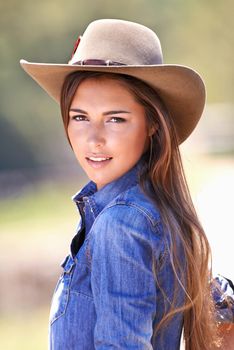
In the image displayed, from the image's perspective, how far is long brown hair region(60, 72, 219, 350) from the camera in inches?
80.1

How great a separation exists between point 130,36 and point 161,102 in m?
0.17

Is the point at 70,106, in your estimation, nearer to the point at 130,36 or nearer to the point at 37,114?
the point at 130,36

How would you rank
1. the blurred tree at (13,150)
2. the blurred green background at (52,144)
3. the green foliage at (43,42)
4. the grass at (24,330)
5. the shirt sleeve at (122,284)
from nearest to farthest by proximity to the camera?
the shirt sleeve at (122,284)
the grass at (24,330)
the blurred green background at (52,144)
the blurred tree at (13,150)
the green foliage at (43,42)

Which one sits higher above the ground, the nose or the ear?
the ear

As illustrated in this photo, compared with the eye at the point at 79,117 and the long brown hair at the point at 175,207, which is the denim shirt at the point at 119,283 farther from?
the eye at the point at 79,117

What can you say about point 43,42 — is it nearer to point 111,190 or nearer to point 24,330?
point 24,330

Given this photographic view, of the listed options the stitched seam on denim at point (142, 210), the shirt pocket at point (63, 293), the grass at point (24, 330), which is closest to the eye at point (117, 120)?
the stitched seam on denim at point (142, 210)

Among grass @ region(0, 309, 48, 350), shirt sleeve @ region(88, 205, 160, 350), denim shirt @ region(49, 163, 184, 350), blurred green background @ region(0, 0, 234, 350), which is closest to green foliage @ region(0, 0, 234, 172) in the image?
blurred green background @ region(0, 0, 234, 350)

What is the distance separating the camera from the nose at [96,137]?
2.06 meters

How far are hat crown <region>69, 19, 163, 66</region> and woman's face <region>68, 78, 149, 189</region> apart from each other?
0.20 feet

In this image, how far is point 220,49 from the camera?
23109 millimetres

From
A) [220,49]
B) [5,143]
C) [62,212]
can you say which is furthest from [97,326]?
[220,49]

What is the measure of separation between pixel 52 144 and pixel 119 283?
16.1m

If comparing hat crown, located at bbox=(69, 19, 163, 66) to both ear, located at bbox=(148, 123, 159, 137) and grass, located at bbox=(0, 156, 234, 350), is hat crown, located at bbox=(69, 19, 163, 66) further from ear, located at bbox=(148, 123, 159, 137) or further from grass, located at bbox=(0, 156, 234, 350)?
grass, located at bbox=(0, 156, 234, 350)
